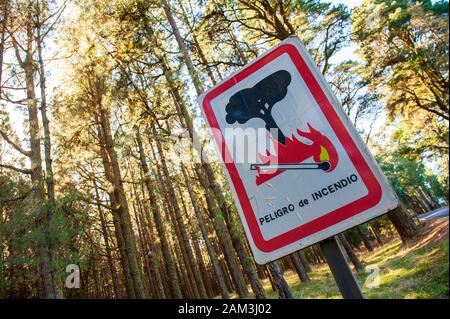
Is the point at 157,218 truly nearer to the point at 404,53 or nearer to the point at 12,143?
the point at 12,143

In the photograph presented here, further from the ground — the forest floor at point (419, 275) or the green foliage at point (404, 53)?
the green foliage at point (404, 53)

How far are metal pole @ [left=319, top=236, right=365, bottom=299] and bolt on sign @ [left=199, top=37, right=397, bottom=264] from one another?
0.05 meters

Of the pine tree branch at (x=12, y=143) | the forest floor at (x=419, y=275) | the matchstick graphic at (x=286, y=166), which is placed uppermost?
the pine tree branch at (x=12, y=143)

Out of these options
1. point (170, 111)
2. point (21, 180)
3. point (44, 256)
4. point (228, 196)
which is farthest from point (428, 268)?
point (21, 180)

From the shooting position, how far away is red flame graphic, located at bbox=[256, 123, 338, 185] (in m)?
1.05

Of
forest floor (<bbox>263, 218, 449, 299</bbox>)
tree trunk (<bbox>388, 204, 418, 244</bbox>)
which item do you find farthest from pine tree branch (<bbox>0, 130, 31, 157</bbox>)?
tree trunk (<bbox>388, 204, 418, 244</bbox>)

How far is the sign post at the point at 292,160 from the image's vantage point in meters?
0.99

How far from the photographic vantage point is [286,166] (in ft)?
3.58

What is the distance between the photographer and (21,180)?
45.9 ft

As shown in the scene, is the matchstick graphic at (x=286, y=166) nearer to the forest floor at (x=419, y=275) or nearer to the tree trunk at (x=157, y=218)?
the forest floor at (x=419, y=275)

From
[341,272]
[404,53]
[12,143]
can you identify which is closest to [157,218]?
[12,143]

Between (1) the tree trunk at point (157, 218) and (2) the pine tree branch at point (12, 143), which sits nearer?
(2) the pine tree branch at point (12, 143)

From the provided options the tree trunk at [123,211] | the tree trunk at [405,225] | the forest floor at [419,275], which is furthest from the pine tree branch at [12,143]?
the tree trunk at [405,225]
